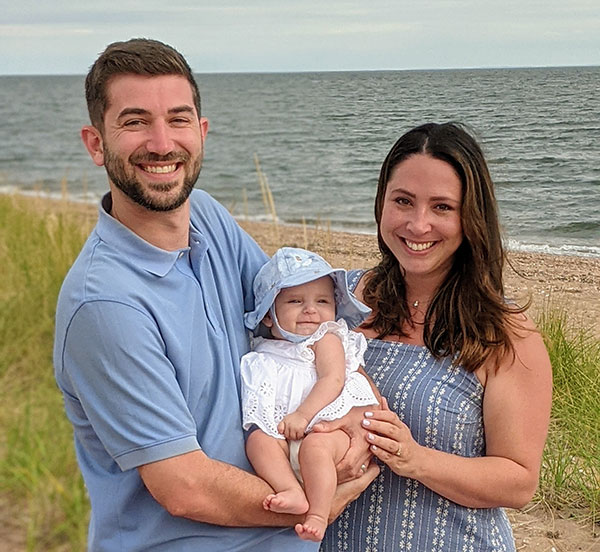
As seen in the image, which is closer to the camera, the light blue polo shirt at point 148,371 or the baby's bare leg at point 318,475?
the light blue polo shirt at point 148,371

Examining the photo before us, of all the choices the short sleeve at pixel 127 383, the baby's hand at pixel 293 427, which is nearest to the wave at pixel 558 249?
the baby's hand at pixel 293 427

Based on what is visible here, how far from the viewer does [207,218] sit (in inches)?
96.9

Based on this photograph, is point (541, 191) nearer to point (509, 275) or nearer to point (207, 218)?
point (509, 275)

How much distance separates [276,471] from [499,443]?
0.65 m

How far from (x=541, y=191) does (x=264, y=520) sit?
384 centimetres

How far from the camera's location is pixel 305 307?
2.56 metres

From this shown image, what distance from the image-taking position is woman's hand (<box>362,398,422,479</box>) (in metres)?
2.27

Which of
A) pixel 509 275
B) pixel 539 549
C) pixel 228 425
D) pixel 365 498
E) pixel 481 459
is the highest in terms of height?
pixel 228 425

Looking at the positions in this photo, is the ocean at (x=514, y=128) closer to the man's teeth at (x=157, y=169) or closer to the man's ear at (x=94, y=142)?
the man's teeth at (x=157, y=169)

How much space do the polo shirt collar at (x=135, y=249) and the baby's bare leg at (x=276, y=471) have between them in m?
0.52

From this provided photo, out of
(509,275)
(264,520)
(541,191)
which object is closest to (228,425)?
(264,520)

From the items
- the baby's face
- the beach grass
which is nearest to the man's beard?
the baby's face

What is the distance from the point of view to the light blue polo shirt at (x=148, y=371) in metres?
1.99

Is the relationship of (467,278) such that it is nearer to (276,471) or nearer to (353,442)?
(353,442)
